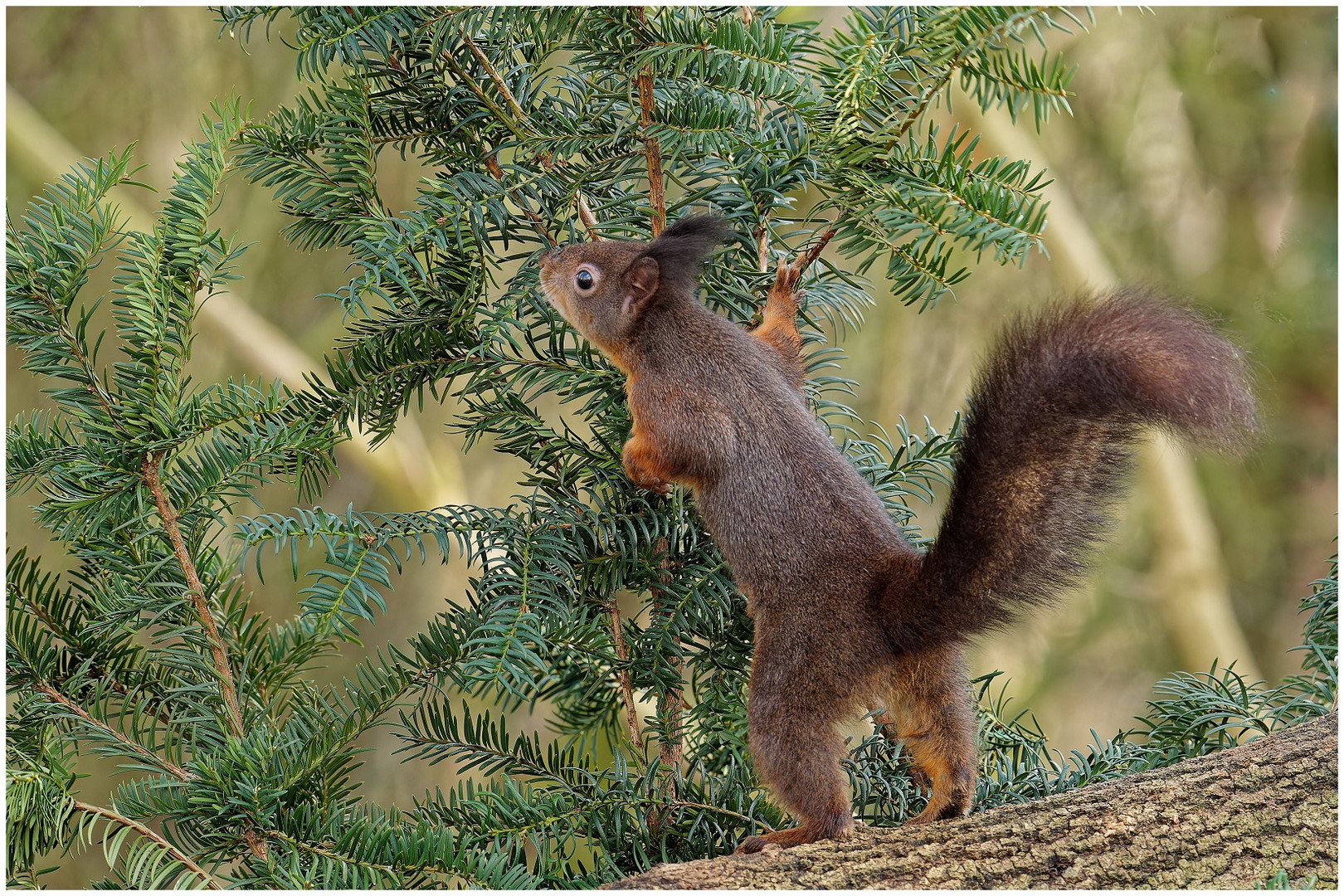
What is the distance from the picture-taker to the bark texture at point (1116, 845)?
3.09 feet

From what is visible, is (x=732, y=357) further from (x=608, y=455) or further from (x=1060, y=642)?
(x=1060, y=642)

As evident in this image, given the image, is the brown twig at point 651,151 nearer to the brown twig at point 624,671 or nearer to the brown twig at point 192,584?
the brown twig at point 624,671

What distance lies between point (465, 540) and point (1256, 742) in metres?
0.82

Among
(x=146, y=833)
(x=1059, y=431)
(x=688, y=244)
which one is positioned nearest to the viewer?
(x=146, y=833)

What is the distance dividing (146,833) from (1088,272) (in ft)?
9.83

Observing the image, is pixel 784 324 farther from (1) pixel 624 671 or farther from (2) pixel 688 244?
(1) pixel 624 671

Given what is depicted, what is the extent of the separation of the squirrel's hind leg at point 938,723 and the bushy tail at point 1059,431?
74 mm

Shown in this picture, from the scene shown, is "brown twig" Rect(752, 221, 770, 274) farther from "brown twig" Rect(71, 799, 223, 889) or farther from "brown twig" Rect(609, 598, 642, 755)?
"brown twig" Rect(71, 799, 223, 889)

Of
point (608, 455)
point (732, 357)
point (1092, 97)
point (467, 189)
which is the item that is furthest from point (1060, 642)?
point (467, 189)

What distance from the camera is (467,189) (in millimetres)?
1072

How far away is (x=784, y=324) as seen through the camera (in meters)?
1.32

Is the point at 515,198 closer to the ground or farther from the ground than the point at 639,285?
closer to the ground

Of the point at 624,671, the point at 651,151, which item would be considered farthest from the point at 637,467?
the point at 651,151

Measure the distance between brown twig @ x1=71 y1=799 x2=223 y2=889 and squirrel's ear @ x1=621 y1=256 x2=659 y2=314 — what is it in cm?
Answer: 87
